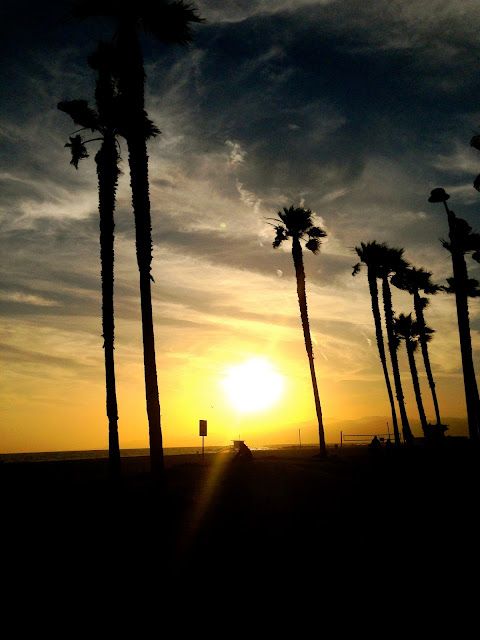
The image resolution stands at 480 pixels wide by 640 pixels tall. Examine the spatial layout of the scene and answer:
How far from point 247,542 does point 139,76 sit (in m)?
14.8

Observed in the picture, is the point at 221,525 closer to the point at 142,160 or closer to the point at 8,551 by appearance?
the point at 8,551

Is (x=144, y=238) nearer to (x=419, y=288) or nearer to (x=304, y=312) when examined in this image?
(x=304, y=312)

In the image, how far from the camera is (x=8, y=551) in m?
7.20

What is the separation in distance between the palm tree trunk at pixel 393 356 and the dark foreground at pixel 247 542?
26.6 metres

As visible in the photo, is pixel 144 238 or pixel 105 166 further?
pixel 105 166

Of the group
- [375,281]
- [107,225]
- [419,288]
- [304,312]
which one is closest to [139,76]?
[107,225]

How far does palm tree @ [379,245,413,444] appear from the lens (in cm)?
4038

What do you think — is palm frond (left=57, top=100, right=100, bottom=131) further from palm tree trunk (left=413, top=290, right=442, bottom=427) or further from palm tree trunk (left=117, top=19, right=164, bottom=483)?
palm tree trunk (left=413, top=290, right=442, bottom=427)

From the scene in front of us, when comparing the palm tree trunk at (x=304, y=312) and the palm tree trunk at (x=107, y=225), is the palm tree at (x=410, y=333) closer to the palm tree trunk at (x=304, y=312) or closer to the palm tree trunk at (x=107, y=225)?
the palm tree trunk at (x=304, y=312)

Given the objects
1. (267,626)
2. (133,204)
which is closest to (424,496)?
(267,626)

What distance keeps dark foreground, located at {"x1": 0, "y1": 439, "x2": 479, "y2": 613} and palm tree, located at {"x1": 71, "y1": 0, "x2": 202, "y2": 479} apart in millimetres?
5678

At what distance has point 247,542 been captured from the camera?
7.75 m

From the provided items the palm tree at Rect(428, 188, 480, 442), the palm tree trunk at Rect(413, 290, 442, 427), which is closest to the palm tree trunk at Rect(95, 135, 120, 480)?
the palm tree at Rect(428, 188, 480, 442)

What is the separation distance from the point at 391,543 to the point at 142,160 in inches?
528
